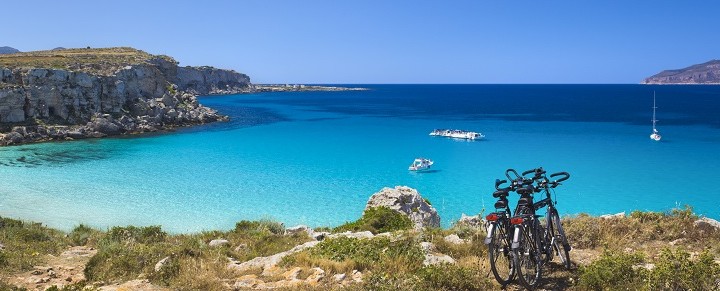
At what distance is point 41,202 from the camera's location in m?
24.7

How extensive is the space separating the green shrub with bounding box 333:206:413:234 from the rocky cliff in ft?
149

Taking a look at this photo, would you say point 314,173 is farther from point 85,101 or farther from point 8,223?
point 85,101

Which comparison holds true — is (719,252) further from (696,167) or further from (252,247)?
(696,167)

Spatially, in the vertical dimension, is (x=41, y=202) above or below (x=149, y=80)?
below

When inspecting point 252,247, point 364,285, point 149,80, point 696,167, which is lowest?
point 696,167

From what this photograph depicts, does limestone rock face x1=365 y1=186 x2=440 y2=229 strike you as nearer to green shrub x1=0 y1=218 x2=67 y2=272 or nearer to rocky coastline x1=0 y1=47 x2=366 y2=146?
green shrub x1=0 y1=218 x2=67 y2=272

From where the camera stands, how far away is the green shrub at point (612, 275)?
665 cm

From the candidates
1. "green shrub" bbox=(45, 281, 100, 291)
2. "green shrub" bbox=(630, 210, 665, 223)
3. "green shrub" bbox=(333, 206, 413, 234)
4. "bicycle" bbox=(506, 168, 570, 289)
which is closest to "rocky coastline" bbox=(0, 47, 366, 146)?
"green shrub" bbox=(333, 206, 413, 234)

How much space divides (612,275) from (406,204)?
35.3 ft

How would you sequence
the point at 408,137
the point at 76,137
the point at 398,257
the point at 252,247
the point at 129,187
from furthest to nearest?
the point at 408,137, the point at 76,137, the point at 129,187, the point at 252,247, the point at 398,257

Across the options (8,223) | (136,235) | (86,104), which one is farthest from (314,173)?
(86,104)

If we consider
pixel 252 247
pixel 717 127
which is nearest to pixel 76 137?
pixel 252 247

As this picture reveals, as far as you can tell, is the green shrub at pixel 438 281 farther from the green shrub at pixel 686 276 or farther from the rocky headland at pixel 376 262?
the green shrub at pixel 686 276

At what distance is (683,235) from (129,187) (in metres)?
28.7
